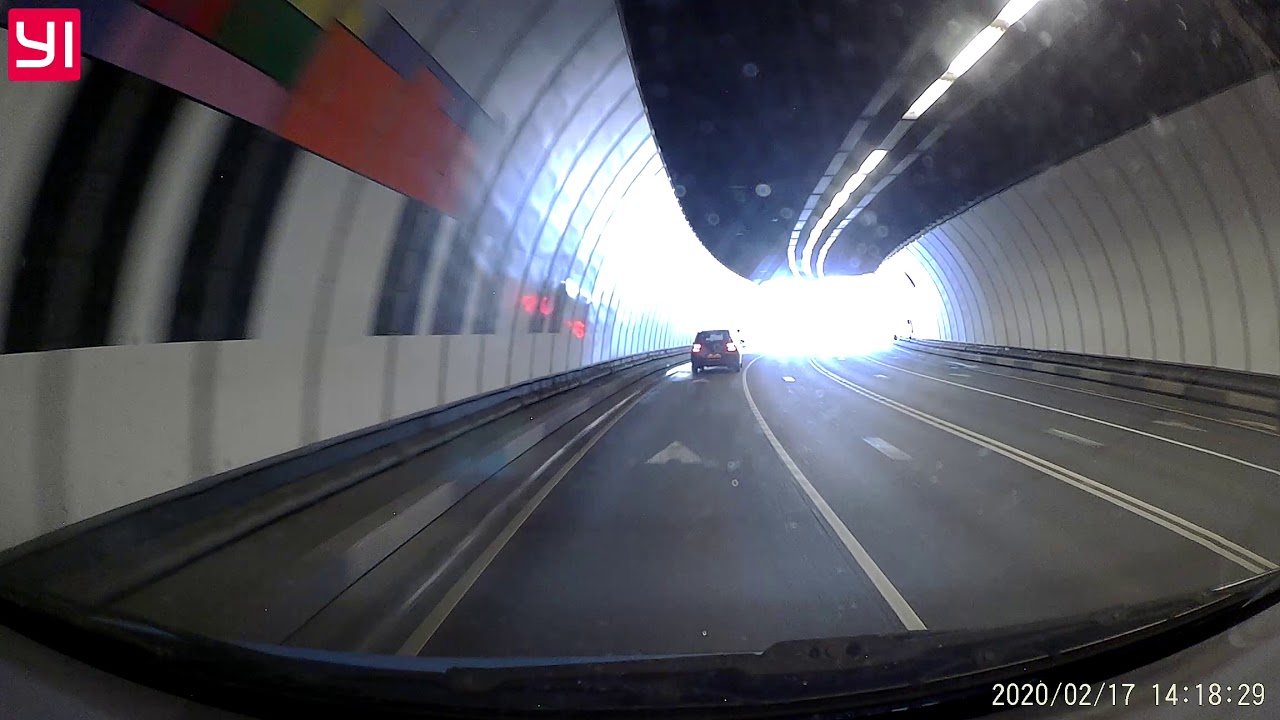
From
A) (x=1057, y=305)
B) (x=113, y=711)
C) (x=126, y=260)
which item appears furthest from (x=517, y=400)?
(x=1057, y=305)

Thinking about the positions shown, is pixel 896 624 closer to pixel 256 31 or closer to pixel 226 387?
pixel 226 387

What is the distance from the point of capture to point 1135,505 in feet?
28.1

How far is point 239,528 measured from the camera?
6039 mm

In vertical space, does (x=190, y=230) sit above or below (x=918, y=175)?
below

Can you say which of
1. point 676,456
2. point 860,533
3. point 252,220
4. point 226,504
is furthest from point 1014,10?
point 226,504

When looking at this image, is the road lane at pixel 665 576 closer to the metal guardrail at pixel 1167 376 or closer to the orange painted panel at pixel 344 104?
the orange painted panel at pixel 344 104

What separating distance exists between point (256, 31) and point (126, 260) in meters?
1.77

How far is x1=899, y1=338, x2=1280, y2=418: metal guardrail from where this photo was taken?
16.9 meters

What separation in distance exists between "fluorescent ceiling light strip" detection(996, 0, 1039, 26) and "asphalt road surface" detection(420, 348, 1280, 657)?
558 centimetres

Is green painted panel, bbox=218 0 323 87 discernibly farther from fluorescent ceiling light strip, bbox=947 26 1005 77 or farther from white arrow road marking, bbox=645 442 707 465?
fluorescent ceiling light strip, bbox=947 26 1005 77

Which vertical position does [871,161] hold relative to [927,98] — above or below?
below

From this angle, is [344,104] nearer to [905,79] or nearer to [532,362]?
[905,79]

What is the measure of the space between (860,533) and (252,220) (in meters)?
Result: 5.33

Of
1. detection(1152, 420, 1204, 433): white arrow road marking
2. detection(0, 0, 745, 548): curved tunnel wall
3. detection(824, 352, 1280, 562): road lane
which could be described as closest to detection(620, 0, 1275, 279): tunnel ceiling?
detection(0, 0, 745, 548): curved tunnel wall
